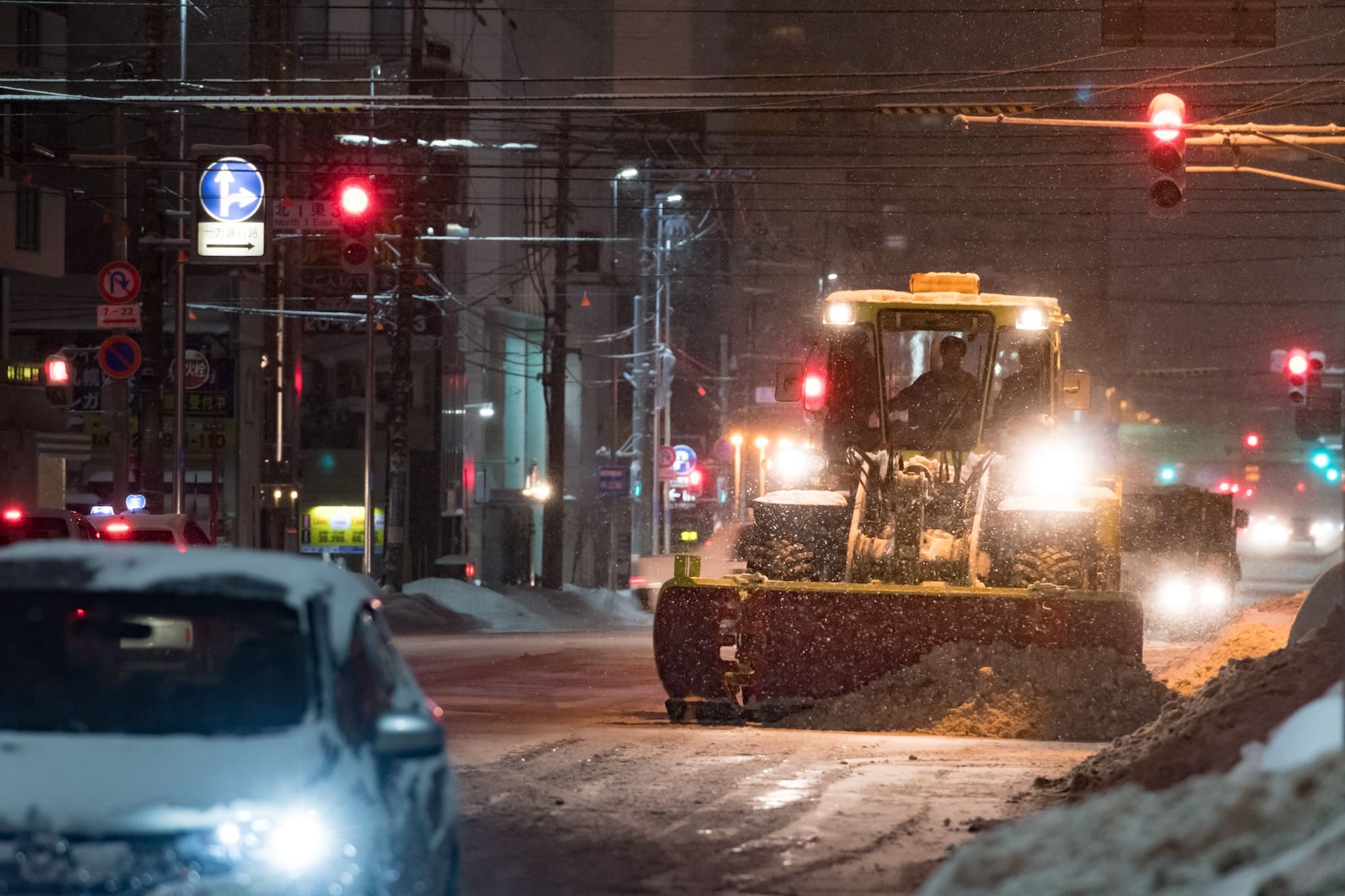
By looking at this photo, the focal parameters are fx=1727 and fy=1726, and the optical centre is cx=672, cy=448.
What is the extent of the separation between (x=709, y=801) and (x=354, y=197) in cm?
1385

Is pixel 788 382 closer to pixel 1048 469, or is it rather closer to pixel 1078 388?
pixel 1048 469

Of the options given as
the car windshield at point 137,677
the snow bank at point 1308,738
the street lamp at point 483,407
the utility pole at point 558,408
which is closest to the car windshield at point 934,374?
the snow bank at point 1308,738

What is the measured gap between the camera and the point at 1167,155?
19266 millimetres

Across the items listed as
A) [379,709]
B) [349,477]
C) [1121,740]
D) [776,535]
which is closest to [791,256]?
[349,477]

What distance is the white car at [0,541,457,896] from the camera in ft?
16.3

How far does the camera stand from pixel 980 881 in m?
5.34

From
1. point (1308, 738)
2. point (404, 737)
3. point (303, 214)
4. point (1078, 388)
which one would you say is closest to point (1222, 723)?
point (1308, 738)

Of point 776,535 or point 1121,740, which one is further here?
point 776,535

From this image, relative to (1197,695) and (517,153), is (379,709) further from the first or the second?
(517,153)

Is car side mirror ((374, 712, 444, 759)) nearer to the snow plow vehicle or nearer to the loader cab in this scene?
the snow plow vehicle

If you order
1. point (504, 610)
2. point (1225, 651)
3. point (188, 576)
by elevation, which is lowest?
point (504, 610)

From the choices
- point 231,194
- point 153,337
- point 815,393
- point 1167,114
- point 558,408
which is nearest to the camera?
point 815,393

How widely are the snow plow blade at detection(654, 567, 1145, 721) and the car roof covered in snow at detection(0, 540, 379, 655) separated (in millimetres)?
8405

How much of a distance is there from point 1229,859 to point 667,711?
32.0 ft
